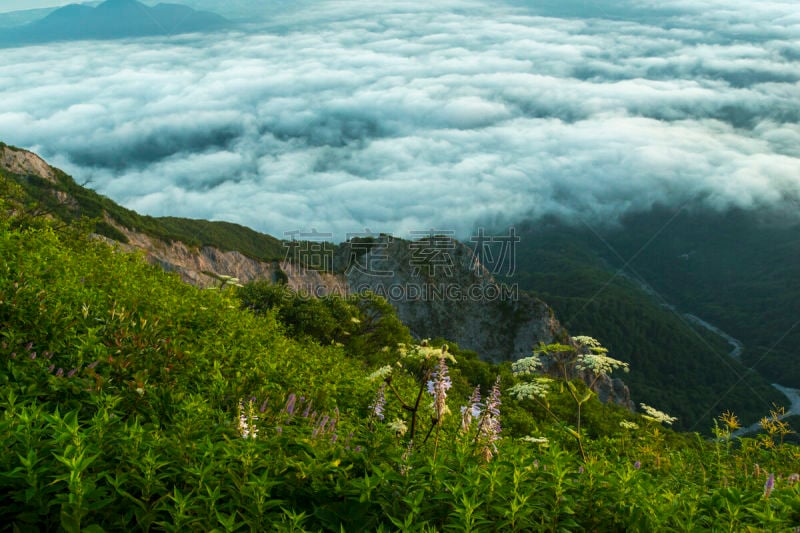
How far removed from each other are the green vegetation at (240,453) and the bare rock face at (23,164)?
9515 centimetres

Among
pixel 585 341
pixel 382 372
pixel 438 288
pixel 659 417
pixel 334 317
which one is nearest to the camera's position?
pixel 382 372

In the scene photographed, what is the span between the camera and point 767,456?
7.88 metres

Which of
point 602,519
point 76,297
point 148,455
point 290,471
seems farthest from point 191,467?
point 76,297

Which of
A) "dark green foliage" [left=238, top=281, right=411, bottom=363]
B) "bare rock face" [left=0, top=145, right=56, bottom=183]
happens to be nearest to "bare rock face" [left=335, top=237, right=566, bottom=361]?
"bare rock face" [left=0, top=145, right=56, bottom=183]

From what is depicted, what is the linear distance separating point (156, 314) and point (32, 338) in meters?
2.04

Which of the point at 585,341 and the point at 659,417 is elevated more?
the point at 585,341

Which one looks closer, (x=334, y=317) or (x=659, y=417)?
(x=659, y=417)

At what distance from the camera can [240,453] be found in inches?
180

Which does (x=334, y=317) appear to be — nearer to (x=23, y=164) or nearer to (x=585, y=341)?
(x=585, y=341)

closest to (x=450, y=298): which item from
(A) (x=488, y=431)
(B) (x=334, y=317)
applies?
(B) (x=334, y=317)

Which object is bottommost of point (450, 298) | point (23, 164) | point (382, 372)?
point (450, 298)

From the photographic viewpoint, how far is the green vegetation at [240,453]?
13.1 feet

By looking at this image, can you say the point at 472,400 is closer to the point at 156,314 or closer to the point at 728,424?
the point at 728,424

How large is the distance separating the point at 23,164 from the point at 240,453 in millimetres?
106877
